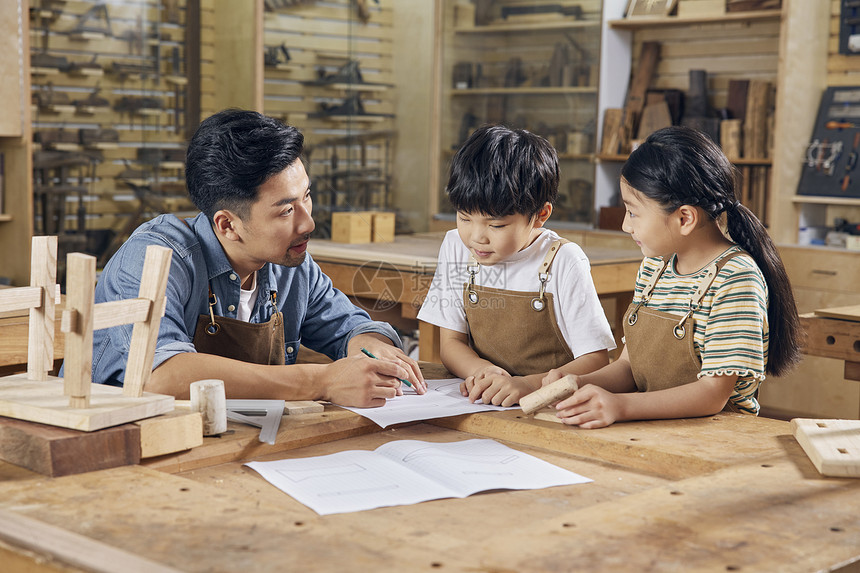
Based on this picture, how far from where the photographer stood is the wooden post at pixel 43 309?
148cm

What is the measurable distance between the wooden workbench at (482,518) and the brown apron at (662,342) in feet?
0.90

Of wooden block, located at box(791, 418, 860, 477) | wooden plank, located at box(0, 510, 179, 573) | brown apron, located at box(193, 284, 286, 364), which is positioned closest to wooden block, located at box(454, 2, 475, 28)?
brown apron, located at box(193, 284, 286, 364)

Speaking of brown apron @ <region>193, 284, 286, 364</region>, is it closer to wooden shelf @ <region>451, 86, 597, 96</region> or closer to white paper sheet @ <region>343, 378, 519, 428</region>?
white paper sheet @ <region>343, 378, 519, 428</region>

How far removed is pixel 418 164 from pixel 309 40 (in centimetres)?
133

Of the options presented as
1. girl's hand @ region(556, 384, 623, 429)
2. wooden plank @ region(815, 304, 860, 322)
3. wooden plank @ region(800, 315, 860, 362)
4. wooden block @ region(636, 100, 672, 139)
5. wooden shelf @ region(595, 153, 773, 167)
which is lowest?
wooden plank @ region(800, 315, 860, 362)

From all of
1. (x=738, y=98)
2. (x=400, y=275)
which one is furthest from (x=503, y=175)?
(x=738, y=98)

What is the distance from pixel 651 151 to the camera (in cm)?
189

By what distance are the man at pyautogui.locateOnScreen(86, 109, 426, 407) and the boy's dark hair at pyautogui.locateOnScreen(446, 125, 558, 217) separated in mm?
365

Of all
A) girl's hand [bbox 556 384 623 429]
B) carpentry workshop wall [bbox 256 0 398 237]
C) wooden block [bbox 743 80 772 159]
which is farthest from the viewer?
carpentry workshop wall [bbox 256 0 398 237]

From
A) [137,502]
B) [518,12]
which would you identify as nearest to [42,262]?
[137,502]

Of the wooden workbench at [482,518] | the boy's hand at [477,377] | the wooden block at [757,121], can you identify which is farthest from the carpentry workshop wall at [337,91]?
the wooden workbench at [482,518]

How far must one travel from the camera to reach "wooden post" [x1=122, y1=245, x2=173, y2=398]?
1387mm

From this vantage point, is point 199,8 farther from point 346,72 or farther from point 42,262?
point 42,262

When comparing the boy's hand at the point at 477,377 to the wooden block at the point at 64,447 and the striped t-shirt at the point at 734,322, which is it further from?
the wooden block at the point at 64,447
